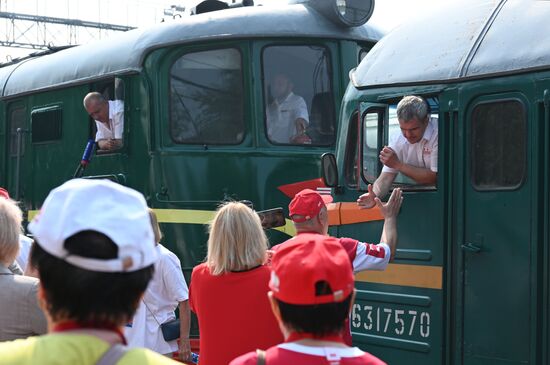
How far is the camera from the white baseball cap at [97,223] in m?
2.05

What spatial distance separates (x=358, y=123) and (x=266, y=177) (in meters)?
2.08

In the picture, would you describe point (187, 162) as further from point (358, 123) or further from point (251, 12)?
point (358, 123)

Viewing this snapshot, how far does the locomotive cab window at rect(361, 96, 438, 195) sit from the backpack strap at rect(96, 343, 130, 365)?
12.6 ft

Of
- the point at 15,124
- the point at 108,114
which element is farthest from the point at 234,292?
the point at 15,124

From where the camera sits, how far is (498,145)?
5.33 metres

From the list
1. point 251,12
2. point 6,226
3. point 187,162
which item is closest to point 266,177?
point 187,162

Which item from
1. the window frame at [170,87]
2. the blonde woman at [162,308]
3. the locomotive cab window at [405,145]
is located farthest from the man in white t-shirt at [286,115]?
the blonde woman at [162,308]

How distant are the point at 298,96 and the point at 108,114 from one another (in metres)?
1.94

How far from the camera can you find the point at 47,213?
2076 mm

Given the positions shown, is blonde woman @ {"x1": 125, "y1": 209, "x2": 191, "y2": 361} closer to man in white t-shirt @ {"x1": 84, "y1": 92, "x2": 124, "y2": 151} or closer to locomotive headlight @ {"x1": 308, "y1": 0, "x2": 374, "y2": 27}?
man in white t-shirt @ {"x1": 84, "y1": 92, "x2": 124, "y2": 151}

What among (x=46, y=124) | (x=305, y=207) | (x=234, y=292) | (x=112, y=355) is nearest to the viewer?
(x=112, y=355)

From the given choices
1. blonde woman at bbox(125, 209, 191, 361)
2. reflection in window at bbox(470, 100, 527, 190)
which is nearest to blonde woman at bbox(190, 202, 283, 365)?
blonde woman at bbox(125, 209, 191, 361)

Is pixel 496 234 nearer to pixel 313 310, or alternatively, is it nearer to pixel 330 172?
pixel 330 172

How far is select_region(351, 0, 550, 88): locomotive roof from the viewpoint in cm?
528
